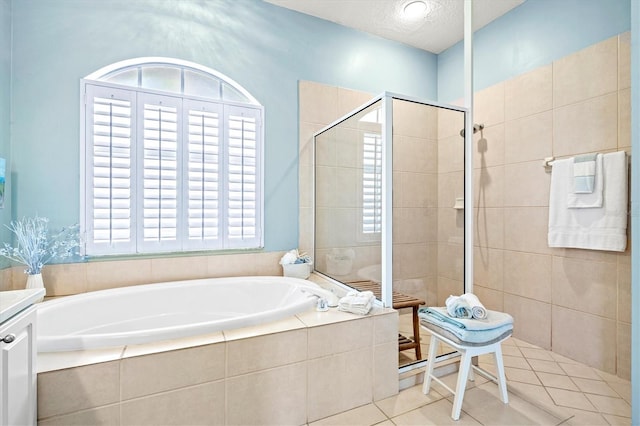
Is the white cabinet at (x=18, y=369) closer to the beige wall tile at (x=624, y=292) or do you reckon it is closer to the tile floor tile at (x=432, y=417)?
the tile floor tile at (x=432, y=417)

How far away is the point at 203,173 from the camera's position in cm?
243

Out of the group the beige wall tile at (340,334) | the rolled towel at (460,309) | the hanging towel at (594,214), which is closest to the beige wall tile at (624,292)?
the hanging towel at (594,214)

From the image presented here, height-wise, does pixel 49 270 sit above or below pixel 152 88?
below

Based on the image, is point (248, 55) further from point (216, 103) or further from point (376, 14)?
point (376, 14)

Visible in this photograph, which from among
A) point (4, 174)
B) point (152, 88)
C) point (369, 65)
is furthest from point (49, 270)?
point (369, 65)

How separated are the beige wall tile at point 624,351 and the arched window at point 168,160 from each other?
257cm

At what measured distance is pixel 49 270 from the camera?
2027 millimetres

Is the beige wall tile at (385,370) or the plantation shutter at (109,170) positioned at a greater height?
the plantation shutter at (109,170)

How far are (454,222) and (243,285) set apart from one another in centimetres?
162

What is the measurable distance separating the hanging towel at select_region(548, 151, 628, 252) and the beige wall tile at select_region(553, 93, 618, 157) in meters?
0.11

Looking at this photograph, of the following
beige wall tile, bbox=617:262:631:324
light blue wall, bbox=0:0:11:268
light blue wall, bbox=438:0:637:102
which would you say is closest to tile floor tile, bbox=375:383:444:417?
beige wall tile, bbox=617:262:631:324

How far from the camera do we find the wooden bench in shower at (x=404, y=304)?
1942mm

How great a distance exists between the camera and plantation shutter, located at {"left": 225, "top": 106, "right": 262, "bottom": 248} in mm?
2521

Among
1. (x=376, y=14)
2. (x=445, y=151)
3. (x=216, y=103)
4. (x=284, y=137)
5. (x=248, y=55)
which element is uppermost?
(x=376, y=14)
